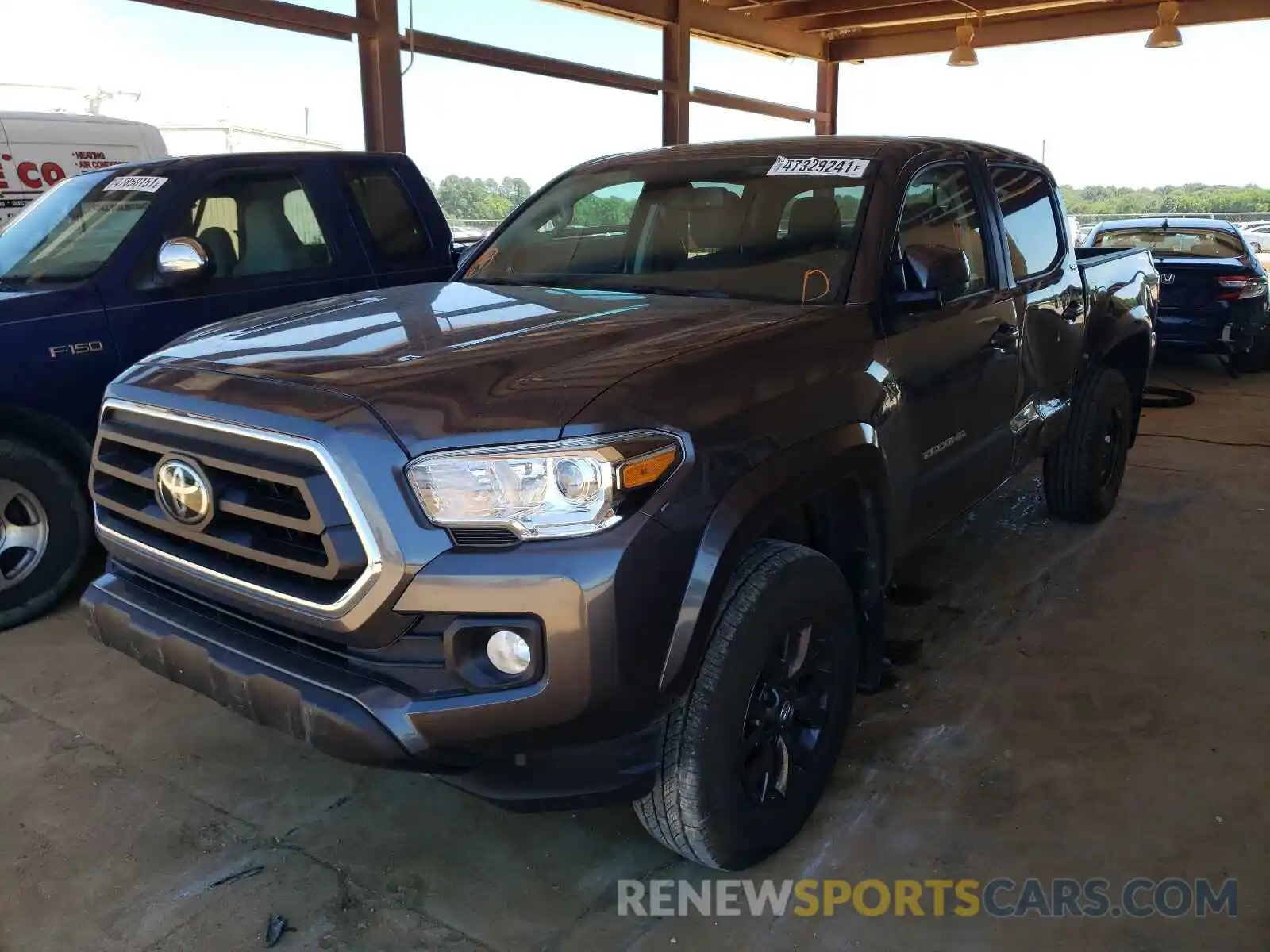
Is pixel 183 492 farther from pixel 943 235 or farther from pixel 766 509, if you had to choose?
pixel 943 235

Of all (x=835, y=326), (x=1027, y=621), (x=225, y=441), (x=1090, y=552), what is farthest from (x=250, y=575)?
(x=1090, y=552)

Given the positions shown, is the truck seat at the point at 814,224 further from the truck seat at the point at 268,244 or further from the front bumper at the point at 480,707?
the truck seat at the point at 268,244

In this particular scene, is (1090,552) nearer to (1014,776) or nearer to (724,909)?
(1014,776)

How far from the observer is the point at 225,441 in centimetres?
212

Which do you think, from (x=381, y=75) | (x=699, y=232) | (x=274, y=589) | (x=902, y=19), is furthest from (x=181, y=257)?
(x=902, y=19)

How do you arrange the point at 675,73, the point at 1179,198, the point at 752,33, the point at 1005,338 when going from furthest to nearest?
the point at 1179,198 → the point at 752,33 → the point at 675,73 → the point at 1005,338

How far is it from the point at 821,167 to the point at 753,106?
12.0 m

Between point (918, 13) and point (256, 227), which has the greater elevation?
point (918, 13)

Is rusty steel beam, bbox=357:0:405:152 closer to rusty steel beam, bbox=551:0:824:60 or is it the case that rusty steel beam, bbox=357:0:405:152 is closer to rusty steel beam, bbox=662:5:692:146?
rusty steel beam, bbox=551:0:824:60

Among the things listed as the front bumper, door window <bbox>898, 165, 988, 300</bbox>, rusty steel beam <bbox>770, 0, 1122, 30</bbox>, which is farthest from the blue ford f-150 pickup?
rusty steel beam <bbox>770, 0, 1122, 30</bbox>

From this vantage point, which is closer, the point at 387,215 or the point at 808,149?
the point at 808,149

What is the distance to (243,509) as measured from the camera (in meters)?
2.09

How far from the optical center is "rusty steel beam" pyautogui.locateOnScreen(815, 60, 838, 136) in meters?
15.8

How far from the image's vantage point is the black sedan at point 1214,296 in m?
8.77
